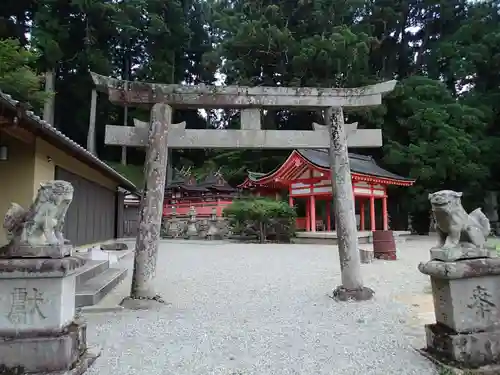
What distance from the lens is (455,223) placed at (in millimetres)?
3461

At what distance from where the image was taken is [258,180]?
21422 mm

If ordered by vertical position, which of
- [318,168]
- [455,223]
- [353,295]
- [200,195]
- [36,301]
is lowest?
[353,295]

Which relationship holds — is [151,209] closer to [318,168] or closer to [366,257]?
[366,257]

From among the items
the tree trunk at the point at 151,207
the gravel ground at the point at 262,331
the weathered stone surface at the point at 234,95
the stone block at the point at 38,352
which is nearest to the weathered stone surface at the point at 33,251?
the stone block at the point at 38,352

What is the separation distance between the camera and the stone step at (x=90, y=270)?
6.54 metres

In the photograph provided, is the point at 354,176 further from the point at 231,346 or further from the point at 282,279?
the point at 231,346

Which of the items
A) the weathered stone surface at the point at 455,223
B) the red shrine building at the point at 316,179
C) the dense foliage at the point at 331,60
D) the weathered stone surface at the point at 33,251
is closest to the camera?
the weathered stone surface at the point at 33,251

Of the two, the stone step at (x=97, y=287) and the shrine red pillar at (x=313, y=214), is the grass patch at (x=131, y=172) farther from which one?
the stone step at (x=97, y=287)

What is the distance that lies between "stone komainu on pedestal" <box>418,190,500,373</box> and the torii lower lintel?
309 centimetres

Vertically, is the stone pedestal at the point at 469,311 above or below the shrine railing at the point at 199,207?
below

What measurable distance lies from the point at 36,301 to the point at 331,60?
23941 millimetres

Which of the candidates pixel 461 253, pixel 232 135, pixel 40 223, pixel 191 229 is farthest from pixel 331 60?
pixel 40 223

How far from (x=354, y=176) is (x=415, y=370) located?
48.7 ft

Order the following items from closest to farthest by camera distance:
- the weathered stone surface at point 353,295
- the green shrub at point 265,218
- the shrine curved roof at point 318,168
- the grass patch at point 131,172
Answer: the weathered stone surface at point 353,295, the shrine curved roof at point 318,168, the green shrub at point 265,218, the grass patch at point 131,172
